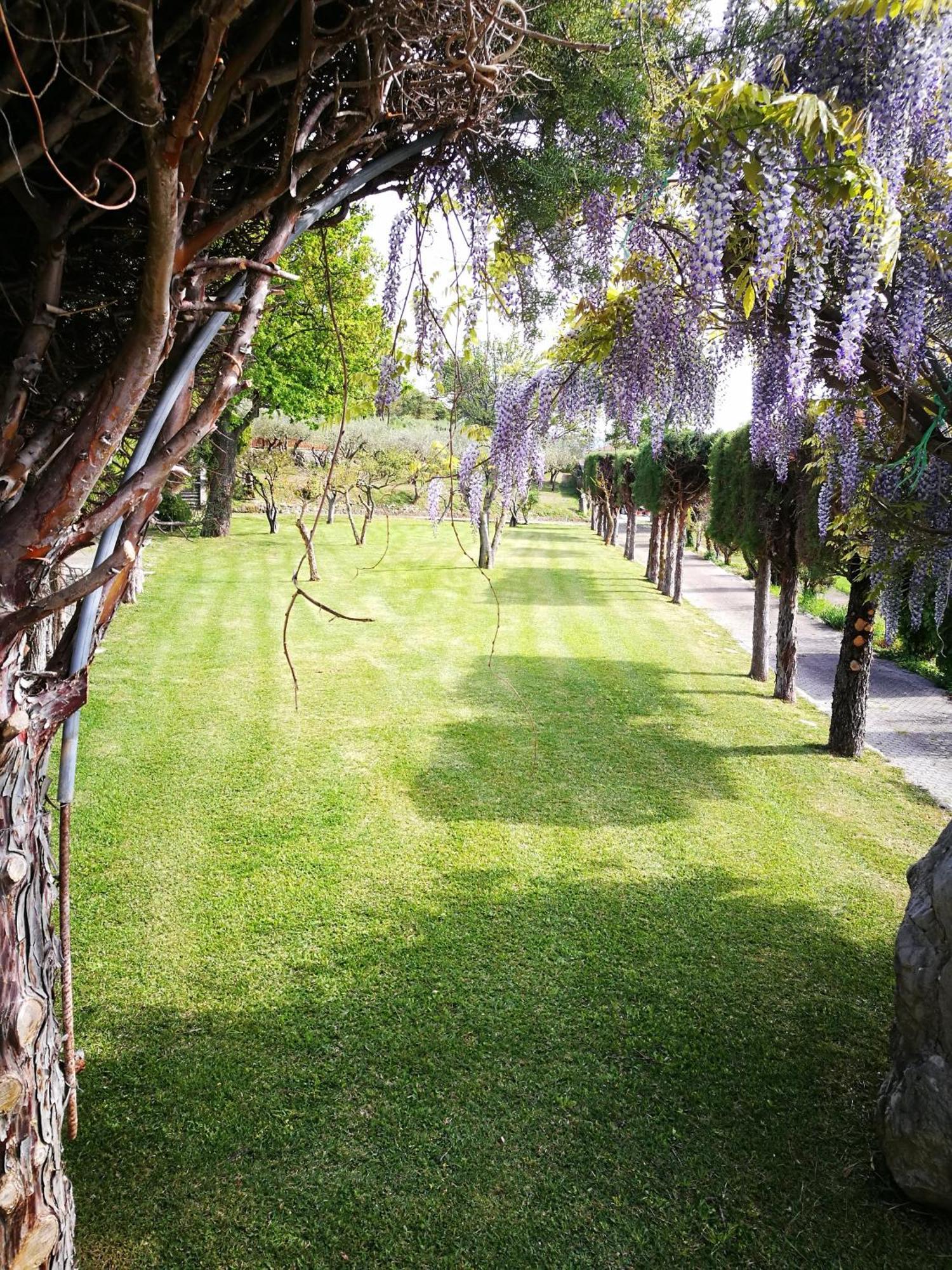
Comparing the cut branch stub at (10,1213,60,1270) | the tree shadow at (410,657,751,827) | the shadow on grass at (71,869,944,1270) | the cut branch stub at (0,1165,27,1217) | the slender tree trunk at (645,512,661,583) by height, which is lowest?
the shadow on grass at (71,869,944,1270)

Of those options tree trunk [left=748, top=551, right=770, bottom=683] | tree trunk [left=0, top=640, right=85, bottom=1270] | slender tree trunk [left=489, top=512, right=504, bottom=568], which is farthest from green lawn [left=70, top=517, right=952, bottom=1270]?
slender tree trunk [left=489, top=512, right=504, bottom=568]

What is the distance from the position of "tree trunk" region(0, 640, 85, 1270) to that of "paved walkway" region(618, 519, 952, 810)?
284 inches

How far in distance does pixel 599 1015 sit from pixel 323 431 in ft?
87.1

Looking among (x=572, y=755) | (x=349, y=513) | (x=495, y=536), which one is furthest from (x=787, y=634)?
(x=495, y=536)

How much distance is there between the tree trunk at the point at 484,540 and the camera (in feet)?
49.6

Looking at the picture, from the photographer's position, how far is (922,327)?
371 centimetres

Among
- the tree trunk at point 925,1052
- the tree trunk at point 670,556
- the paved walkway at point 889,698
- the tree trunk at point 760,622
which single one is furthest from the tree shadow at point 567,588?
the tree trunk at point 925,1052

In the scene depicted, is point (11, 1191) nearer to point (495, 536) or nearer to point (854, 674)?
point (854, 674)

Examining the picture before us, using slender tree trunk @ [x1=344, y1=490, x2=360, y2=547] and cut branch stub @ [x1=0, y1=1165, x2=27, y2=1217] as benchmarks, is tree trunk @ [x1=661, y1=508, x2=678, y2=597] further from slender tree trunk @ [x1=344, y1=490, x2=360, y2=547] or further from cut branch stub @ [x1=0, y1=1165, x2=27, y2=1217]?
cut branch stub @ [x1=0, y1=1165, x2=27, y2=1217]

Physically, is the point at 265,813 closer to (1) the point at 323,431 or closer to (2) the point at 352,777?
(2) the point at 352,777

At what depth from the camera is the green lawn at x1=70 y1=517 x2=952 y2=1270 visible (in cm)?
281

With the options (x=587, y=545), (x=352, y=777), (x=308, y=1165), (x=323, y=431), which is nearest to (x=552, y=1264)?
(x=308, y=1165)

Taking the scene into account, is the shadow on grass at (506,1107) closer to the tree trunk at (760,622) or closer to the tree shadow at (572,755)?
the tree shadow at (572,755)

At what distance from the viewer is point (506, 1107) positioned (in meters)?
3.31
